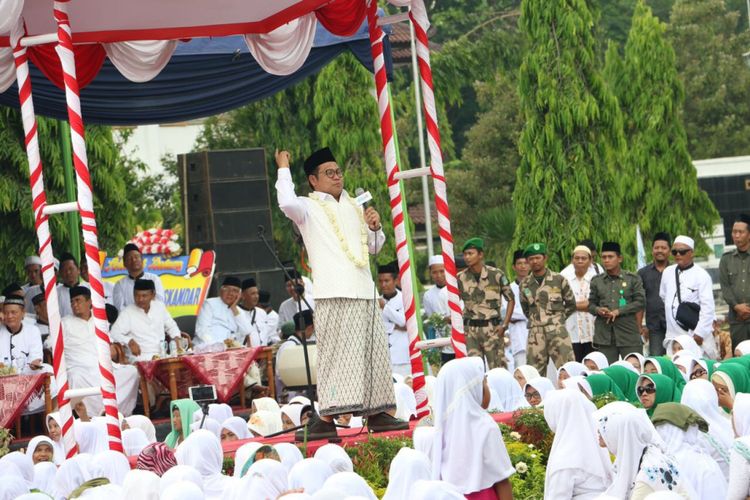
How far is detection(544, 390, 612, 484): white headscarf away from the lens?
6.82 m

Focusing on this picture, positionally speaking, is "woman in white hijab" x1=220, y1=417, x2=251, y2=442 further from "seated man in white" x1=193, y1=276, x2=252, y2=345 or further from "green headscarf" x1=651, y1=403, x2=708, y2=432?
"green headscarf" x1=651, y1=403, x2=708, y2=432

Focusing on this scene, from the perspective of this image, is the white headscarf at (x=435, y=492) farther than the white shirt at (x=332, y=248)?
No

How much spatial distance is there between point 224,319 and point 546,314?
3752 mm

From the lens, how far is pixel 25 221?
1623cm

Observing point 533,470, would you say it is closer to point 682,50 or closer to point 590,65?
point 590,65

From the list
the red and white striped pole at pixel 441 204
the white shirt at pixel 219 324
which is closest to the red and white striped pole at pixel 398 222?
the red and white striped pole at pixel 441 204

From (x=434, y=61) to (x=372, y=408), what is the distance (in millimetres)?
21795

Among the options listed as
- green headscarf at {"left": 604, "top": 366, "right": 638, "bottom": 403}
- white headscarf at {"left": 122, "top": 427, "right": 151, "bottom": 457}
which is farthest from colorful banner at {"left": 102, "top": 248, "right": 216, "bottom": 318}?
Result: green headscarf at {"left": 604, "top": 366, "right": 638, "bottom": 403}

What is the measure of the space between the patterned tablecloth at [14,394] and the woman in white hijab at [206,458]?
3.60 m

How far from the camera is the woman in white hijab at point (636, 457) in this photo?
6211 mm

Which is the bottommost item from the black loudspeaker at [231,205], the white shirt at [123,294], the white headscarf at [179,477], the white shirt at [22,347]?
the white headscarf at [179,477]

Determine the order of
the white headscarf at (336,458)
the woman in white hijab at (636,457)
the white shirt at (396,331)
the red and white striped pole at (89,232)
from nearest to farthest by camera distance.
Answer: the woman in white hijab at (636,457) → the white headscarf at (336,458) → the red and white striped pole at (89,232) → the white shirt at (396,331)

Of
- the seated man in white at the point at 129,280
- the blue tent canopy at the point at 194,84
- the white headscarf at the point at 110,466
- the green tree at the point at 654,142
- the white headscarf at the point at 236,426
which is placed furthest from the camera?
the green tree at the point at 654,142

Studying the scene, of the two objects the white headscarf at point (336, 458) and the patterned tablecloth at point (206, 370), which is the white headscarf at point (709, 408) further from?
the patterned tablecloth at point (206, 370)
